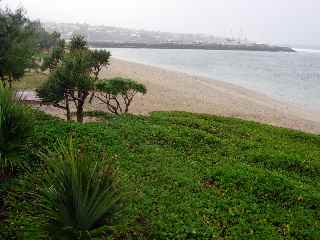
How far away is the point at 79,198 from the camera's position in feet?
15.7

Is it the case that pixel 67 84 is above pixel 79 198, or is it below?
above

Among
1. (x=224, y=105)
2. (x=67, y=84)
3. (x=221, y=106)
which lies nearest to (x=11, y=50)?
(x=67, y=84)

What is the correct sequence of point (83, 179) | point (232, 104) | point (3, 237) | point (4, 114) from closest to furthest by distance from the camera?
point (83, 179)
point (3, 237)
point (4, 114)
point (232, 104)

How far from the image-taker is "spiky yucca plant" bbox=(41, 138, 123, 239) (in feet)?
15.8

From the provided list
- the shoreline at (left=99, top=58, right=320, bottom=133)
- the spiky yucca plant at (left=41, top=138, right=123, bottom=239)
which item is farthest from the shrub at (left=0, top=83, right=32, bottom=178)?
the shoreline at (left=99, top=58, right=320, bottom=133)

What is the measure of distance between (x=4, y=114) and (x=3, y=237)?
2459 mm

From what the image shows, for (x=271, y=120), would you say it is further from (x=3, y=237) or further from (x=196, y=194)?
(x=3, y=237)

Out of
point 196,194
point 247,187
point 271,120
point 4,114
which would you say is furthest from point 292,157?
point 271,120

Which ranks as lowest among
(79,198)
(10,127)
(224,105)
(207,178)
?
(224,105)

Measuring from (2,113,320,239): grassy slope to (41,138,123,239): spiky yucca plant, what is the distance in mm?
483

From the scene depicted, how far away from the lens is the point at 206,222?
6.88 metres

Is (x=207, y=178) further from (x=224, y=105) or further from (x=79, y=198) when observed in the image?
(x=224, y=105)

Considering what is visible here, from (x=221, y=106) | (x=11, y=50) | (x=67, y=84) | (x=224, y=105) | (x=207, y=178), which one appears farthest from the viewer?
(x=224, y=105)

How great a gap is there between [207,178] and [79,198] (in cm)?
462
